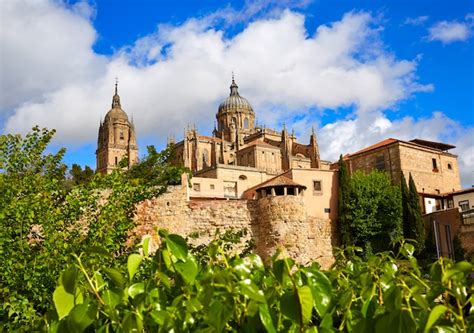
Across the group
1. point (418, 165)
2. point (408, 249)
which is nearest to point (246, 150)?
point (418, 165)

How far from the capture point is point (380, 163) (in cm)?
4131

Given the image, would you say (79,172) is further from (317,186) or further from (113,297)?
(113,297)

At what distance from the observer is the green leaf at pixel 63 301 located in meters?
1.69

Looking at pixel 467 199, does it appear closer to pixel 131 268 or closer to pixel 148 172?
pixel 148 172

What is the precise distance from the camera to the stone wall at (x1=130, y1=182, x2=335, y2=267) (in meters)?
26.5

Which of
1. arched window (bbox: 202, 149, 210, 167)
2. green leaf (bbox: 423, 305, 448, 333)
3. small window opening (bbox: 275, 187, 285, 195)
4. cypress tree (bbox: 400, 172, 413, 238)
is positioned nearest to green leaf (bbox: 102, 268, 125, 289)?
green leaf (bbox: 423, 305, 448, 333)

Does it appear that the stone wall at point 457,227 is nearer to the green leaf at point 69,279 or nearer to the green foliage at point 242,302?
the green foliage at point 242,302

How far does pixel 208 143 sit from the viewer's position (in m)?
72.1

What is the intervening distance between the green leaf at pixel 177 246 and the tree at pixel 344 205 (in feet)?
96.3

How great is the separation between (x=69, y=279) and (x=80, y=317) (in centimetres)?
15

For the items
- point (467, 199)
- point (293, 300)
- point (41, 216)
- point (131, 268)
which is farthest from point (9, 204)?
point (467, 199)

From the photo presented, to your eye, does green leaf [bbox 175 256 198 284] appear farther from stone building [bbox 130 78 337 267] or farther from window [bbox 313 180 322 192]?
window [bbox 313 180 322 192]

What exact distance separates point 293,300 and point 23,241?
7201 mm

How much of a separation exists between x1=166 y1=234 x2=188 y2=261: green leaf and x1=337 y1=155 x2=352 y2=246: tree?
29.4 m
